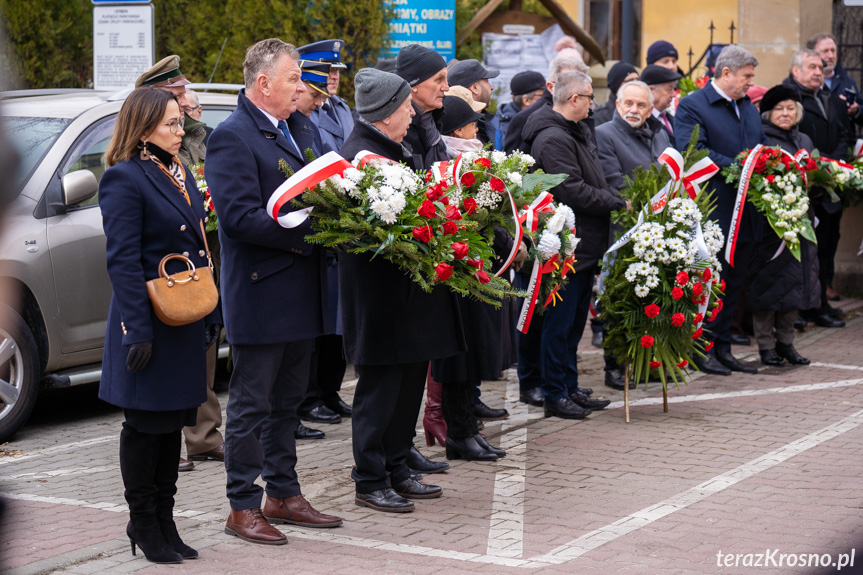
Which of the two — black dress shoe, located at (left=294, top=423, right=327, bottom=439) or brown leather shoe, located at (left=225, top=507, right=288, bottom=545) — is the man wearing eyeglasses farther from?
brown leather shoe, located at (left=225, top=507, right=288, bottom=545)

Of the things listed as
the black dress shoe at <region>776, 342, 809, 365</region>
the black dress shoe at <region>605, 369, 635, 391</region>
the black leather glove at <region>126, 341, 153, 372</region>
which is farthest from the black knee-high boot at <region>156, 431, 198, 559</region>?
the black dress shoe at <region>776, 342, 809, 365</region>

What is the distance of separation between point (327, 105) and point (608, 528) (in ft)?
12.9

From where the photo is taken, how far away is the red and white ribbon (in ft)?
16.3

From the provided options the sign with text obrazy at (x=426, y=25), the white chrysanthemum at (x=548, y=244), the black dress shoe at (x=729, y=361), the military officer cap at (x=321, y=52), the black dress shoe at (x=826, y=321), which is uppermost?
the sign with text obrazy at (x=426, y=25)

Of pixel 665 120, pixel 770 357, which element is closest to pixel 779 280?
pixel 770 357

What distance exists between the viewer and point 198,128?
22.8ft

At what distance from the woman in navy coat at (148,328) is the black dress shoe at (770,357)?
5.95m

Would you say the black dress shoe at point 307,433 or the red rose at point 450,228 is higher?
the red rose at point 450,228

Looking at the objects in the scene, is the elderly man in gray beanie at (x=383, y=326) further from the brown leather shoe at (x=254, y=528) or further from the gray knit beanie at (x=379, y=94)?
the brown leather shoe at (x=254, y=528)

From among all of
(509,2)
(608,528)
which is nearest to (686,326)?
(608,528)

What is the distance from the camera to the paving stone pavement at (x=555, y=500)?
492 centimetres

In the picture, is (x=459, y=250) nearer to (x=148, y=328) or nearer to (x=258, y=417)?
(x=258, y=417)

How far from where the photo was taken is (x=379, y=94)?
549cm

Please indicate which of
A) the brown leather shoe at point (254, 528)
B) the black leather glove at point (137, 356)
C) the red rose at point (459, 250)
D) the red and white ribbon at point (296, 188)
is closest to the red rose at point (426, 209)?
the red rose at point (459, 250)
